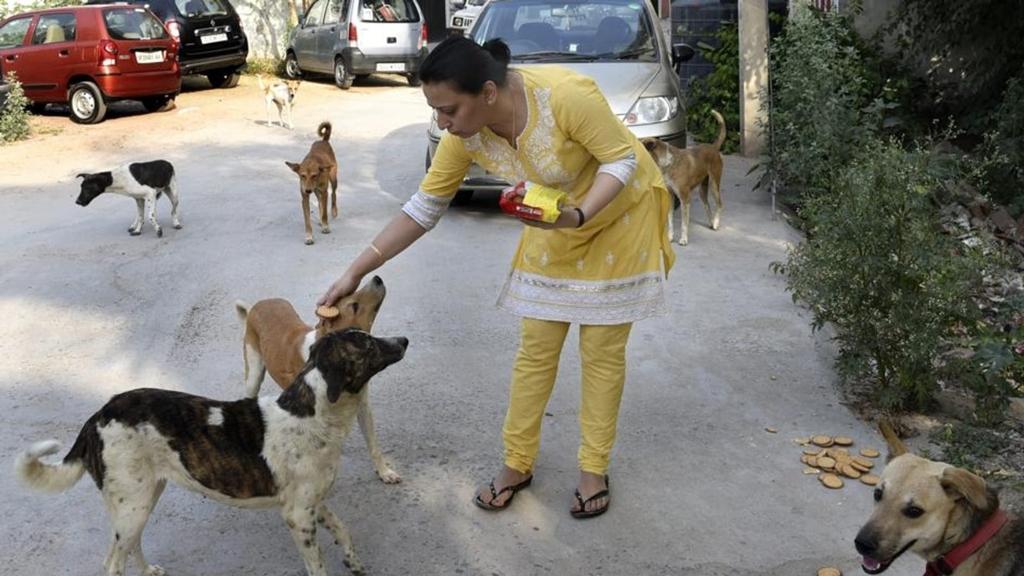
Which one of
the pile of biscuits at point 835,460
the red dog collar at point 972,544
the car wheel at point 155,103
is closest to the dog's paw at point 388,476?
the pile of biscuits at point 835,460

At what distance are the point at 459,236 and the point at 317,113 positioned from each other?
9225 millimetres

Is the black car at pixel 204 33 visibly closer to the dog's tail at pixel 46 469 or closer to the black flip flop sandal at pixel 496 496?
the black flip flop sandal at pixel 496 496

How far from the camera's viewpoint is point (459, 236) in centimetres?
909

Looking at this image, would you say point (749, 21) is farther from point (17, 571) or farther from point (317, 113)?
point (17, 571)

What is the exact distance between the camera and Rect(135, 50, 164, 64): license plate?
16.4 meters

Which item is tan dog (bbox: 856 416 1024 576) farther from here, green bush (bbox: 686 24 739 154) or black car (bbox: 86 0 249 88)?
black car (bbox: 86 0 249 88)

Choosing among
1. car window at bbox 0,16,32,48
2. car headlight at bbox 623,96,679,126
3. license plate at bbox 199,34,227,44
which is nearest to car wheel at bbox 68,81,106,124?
car window at bbox 0,16,32,48

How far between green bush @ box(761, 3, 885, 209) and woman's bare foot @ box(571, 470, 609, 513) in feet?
14.0

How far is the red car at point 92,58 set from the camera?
16.3 m

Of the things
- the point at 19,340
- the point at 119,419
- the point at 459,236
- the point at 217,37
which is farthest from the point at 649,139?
the point at 217,37

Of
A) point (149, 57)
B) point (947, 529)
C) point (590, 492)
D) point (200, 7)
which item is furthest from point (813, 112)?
point (200, 7)

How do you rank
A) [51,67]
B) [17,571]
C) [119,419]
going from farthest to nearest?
[51,67] < [17,571] < [119,419]

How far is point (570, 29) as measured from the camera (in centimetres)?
1012

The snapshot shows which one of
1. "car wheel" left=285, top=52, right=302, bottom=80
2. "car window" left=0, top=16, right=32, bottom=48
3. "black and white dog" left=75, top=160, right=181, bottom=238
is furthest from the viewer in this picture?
"car wheel" left=285, top=52, right=302, bottom=80
